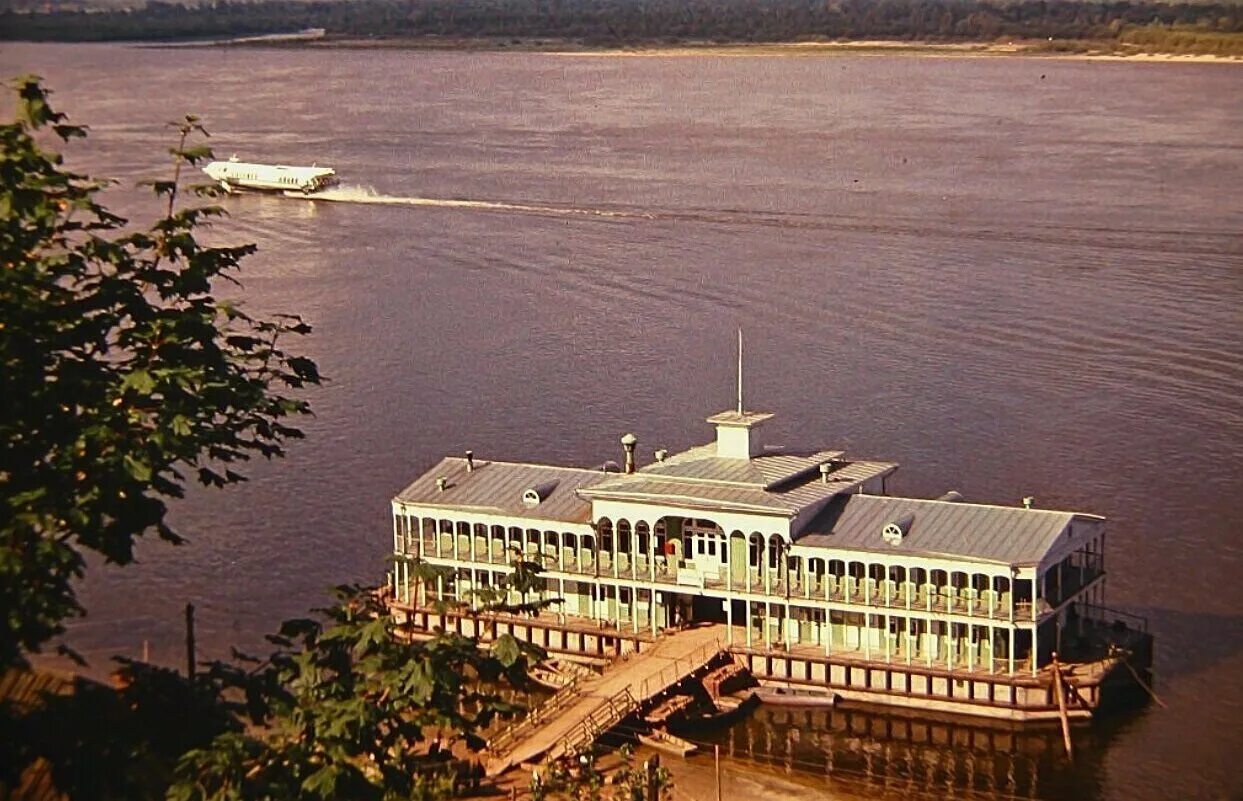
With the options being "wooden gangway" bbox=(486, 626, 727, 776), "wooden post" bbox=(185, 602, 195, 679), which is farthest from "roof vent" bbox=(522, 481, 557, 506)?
"wooden post" bbox=(185, 602, 195, 679)

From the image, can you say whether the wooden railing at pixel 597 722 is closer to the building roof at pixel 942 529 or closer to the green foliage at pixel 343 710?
the building roof at pixel 942 529

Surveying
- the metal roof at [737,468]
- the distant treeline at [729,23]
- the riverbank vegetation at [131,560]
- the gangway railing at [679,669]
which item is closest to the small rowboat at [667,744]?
the gangway railing at [679,669]

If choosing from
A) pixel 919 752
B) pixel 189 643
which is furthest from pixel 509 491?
pixel 189 643

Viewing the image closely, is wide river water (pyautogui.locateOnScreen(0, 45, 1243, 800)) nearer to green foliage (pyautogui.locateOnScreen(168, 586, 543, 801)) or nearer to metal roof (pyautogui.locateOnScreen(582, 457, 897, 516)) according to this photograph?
metal roof (pyautogui.locateOnScreen(582, 457, 897, 516))

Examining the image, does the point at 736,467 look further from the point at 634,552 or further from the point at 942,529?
the point at 942,529

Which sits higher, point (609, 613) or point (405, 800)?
point (405, 800)

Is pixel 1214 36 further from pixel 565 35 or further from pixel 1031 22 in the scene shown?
pixel 565 35

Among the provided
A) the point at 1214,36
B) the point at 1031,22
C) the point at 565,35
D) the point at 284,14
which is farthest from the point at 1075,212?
the point at 284,14
